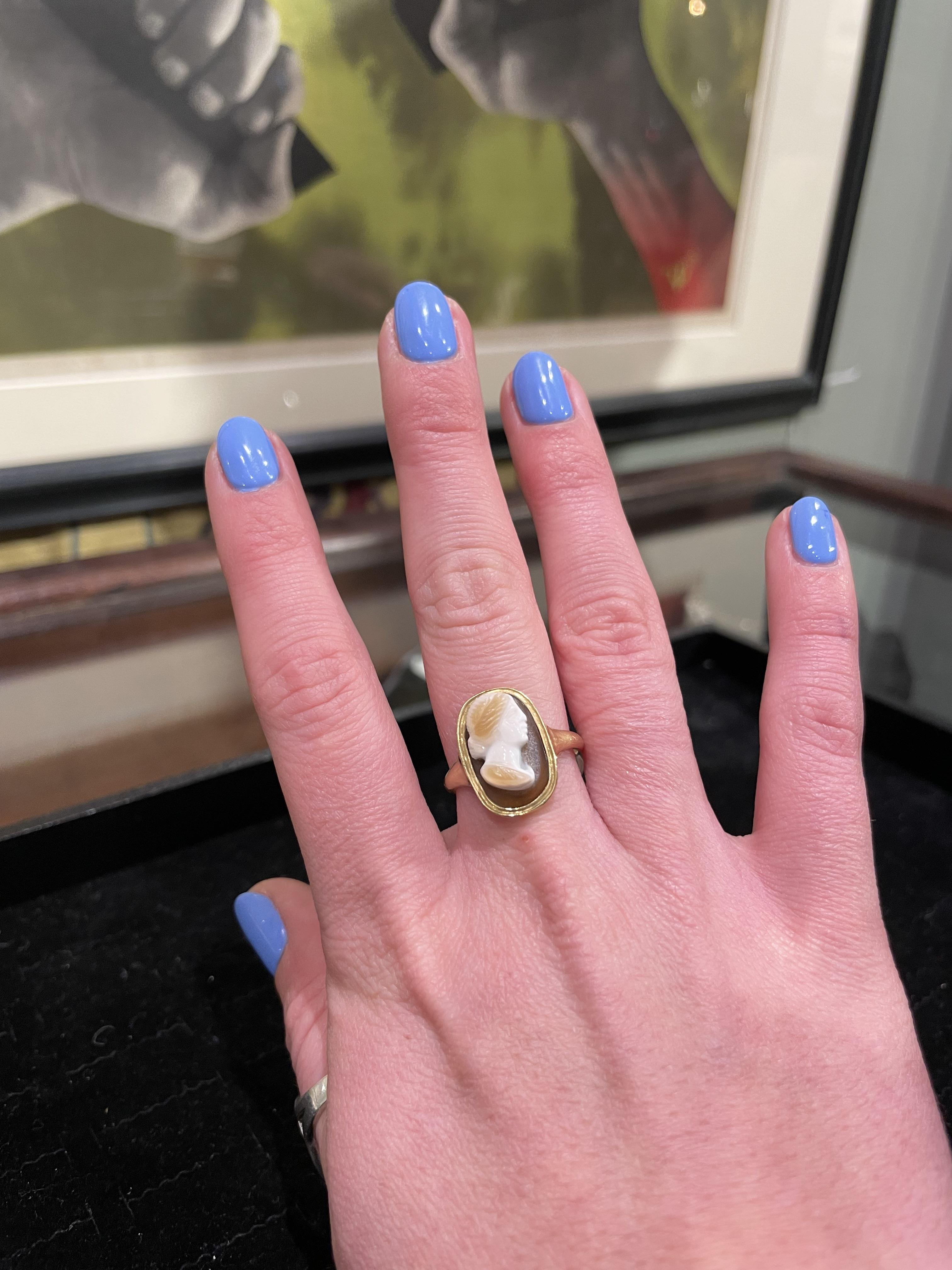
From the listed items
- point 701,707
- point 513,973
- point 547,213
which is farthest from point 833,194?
point 513,973

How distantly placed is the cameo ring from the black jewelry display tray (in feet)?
0.67

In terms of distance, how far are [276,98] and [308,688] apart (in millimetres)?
558

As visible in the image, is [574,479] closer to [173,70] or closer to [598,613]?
[598,613]

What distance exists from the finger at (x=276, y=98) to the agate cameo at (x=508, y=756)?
57cm

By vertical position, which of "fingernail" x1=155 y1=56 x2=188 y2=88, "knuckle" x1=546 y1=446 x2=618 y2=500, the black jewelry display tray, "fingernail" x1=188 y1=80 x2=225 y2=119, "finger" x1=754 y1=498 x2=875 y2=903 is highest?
"fingernail" x1=155 y1=56 x2=188 y2=88

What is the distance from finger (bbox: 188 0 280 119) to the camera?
25.4 inches

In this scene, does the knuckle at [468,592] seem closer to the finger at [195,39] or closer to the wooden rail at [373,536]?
the wooden rail at [373,536]

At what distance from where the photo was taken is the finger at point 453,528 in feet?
1.43

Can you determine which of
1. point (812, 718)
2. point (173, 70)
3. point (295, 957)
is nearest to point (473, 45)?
point (173, 70)

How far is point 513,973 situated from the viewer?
383mm

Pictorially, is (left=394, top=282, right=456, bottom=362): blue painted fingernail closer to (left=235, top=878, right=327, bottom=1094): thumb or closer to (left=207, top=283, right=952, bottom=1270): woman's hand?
(left=207, top=283, right=952, bottom=1270): woman's hand

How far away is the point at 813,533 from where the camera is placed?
1.60 ft

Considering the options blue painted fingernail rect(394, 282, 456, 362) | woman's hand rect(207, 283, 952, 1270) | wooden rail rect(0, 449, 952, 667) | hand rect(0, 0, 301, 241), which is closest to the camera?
woman's hand rect(207, 283, 952, 1270)

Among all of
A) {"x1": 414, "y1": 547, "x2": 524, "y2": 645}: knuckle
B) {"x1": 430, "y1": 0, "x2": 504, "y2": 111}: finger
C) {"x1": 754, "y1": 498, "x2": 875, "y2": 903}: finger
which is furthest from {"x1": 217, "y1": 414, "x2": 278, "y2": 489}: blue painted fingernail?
{"x1": 430, "y1": 0, "x2": 504, "y2": 111}: finger
